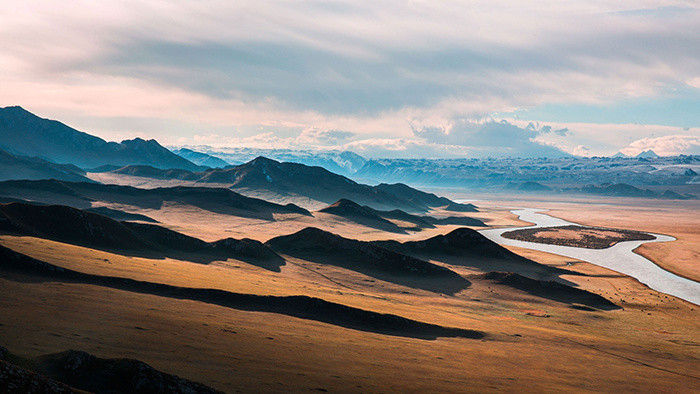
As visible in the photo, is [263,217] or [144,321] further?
[263,217]

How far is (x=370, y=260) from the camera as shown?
272 feet

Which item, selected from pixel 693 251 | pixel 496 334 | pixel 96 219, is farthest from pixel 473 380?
pixel 693 251

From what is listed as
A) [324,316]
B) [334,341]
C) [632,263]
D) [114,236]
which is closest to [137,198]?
[114,236]

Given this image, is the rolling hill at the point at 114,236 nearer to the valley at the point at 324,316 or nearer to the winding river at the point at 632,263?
the valley at the point at 324,316

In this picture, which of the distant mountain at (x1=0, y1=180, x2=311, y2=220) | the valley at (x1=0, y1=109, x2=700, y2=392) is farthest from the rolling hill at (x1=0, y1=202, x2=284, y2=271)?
the distant mountain at (x1=0, y1=180, x2=311, y2=220)

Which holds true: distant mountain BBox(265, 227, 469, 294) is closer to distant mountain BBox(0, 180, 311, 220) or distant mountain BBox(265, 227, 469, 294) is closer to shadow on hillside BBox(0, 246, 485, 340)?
shadow on hillside BBox(0, 246, 485, 340)

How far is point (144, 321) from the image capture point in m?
25.8

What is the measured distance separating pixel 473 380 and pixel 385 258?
5709cm

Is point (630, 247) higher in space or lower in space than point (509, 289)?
higher

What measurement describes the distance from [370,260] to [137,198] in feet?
482

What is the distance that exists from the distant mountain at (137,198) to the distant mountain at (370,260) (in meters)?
81.4

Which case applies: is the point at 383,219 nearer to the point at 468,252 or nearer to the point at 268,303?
the point at 468,252

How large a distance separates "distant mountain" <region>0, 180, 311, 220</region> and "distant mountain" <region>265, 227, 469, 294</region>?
81.4 meters

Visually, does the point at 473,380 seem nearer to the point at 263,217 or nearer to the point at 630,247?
the point at 630,247
